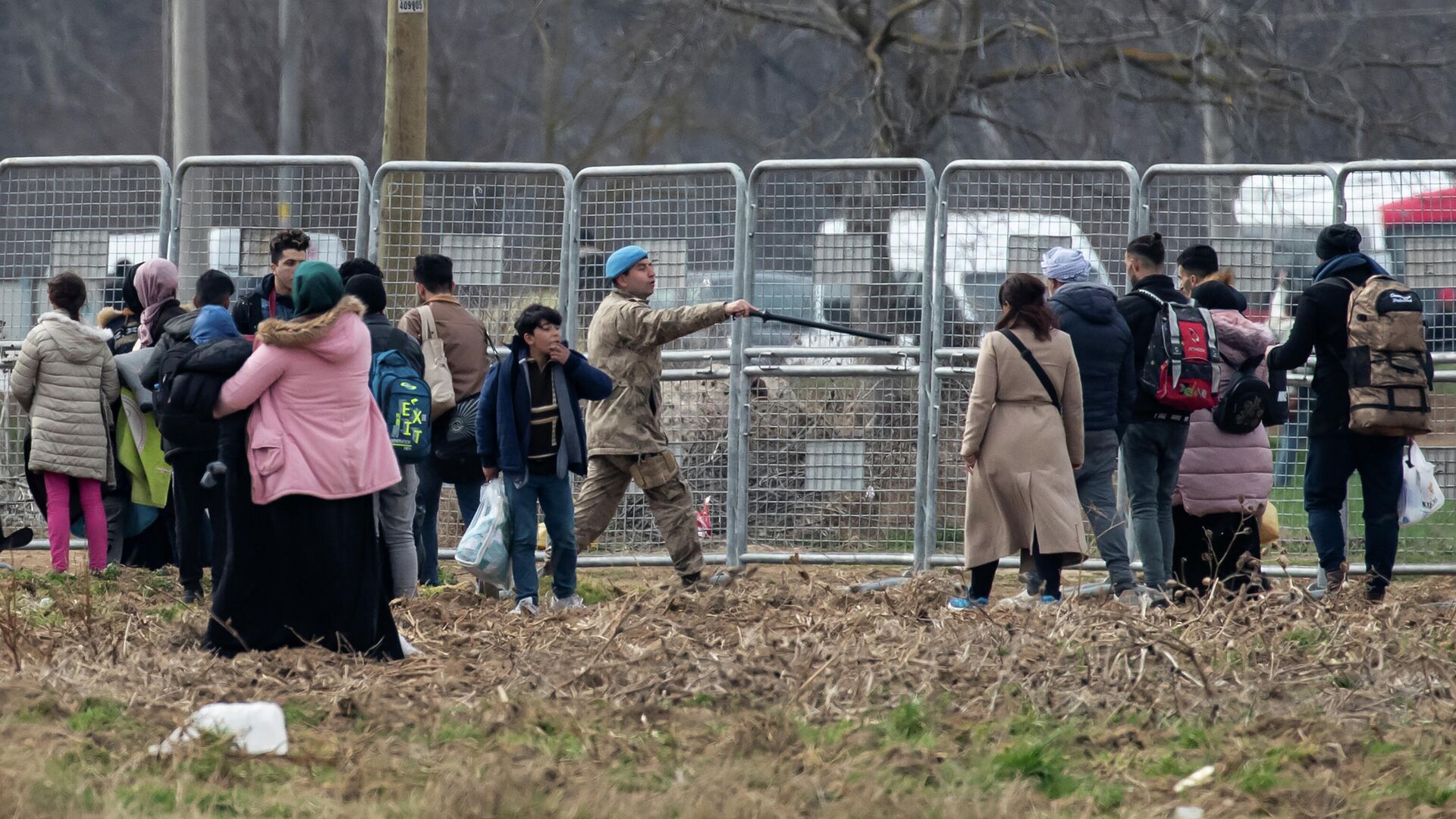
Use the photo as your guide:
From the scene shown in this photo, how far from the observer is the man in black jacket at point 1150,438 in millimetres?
8422

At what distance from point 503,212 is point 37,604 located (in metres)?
3.33

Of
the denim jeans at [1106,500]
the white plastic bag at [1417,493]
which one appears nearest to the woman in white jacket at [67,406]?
the denim jeans at [1106,500]

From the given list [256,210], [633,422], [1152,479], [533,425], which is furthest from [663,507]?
[256,210]

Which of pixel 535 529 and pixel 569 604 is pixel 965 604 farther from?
pixel 535 529

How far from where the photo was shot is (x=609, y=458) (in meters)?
8.82

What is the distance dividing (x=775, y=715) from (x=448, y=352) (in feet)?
13.3

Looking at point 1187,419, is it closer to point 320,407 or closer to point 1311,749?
point 1311,749

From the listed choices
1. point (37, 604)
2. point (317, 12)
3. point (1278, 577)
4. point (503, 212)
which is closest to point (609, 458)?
point (503, 212)

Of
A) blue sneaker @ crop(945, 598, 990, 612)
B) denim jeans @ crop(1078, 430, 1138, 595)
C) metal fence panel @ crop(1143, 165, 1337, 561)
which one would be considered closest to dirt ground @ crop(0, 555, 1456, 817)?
blue sneaker @ crop(945, 598, 990, 612)

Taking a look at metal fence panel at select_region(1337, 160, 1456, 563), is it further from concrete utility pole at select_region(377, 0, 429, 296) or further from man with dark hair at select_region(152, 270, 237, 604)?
man with dark hair at select_region(152, 270, 237, 604)

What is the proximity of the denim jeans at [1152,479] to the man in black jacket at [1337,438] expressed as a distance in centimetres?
62

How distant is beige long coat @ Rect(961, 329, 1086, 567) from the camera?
7996 millimetres

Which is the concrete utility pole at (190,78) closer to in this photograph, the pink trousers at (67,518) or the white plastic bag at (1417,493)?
the pink trousers at (67,518)

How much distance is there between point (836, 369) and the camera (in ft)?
32.4
